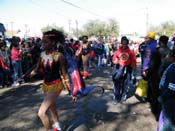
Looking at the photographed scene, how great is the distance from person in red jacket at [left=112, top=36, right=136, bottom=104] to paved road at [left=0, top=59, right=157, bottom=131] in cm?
30

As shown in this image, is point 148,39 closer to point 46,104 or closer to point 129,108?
point 129,108

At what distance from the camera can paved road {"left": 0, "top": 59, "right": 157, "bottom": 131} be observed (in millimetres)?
6863

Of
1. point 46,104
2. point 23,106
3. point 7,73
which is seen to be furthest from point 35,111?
point 7,73

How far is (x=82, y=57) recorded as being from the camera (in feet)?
48.8

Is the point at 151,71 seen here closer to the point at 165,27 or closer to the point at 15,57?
the point at 15,57

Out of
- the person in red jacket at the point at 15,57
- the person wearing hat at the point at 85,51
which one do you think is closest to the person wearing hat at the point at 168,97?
the person in red jacket at the point at 15,57

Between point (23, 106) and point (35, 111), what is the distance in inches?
31.9

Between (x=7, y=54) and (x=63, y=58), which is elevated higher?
(x=63, y=58)

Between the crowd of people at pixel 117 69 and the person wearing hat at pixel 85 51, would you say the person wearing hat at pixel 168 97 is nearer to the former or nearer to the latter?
the crowd of people at pixel 117 69

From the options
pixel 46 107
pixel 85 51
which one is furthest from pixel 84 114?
pixel 85 51

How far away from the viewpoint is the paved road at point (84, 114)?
22.5 ft

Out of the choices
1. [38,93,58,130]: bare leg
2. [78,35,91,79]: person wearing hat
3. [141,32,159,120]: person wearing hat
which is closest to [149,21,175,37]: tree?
[78,35,91,79]: person wearing hat

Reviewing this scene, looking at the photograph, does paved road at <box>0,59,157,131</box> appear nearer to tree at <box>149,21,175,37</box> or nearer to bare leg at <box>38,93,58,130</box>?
bare leg at <box>38,93,58,130</box>

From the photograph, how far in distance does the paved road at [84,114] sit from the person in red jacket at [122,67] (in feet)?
1.00
